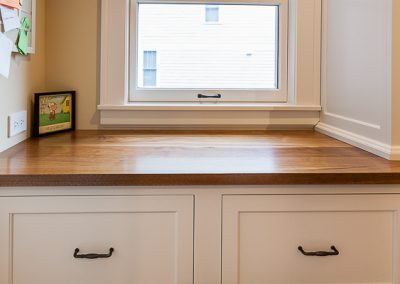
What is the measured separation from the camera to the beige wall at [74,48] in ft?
6.36

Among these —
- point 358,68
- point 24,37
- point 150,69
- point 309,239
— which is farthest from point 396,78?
point 24,37

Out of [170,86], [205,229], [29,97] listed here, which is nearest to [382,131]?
[205,229]

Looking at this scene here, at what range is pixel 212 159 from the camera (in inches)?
52.3

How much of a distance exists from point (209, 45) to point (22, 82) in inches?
32.5

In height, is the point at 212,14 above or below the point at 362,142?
above

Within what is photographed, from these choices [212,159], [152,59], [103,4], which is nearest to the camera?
[212,159]

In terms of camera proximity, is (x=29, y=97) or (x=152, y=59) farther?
(x=152, y=59)

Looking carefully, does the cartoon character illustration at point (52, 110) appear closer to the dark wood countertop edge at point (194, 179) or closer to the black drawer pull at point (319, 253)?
the dark wood countertop edge at point (194, 179)

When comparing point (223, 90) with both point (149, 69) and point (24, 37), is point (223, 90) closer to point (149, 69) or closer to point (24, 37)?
point (149, 69)

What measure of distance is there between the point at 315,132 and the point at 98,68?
965 mm

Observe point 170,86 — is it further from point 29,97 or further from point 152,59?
point 29,97

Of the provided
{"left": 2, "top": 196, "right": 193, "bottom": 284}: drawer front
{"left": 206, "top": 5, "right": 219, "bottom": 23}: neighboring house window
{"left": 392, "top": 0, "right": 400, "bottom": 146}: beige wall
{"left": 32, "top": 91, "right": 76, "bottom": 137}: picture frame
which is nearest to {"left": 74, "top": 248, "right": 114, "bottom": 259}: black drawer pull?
{"left": 2, "top": 196, "right": 193, "bottom": 284}: drawer front

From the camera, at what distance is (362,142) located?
152 cm

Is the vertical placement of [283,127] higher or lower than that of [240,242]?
higher
